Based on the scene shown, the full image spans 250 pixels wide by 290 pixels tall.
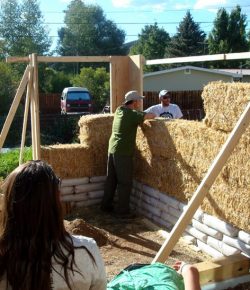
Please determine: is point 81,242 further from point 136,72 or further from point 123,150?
point 136,72

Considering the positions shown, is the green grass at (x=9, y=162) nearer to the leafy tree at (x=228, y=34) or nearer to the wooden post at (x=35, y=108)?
the wooden post at (x=35, y=108)

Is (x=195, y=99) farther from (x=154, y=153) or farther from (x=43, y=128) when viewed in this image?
(x=154, y=153)

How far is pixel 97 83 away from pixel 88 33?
1365 inches

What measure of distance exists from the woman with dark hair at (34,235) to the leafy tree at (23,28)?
52783 mm

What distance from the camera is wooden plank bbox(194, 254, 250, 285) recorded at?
401 cm

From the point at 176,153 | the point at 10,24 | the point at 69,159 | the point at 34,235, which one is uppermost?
the point at 10,24

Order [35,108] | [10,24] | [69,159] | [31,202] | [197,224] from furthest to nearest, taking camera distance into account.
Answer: [10,24]
[69,159]
[35,108]
[197,224]
[31,202]

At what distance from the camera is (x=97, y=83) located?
34.4 meters

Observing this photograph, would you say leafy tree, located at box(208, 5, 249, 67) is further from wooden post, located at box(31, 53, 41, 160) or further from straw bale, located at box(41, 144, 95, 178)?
wooden post, located at box(31, 53, 41, 160)

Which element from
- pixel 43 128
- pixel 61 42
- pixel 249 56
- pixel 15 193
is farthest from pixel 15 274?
pixel 61 42

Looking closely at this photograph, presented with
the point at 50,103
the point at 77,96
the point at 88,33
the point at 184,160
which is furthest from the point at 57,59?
→ the point at 88,33

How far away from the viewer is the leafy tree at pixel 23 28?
174 feet

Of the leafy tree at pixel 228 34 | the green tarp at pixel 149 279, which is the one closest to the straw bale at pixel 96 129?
the green tarp at pixel 149 279

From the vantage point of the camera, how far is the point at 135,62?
7.91 metres
